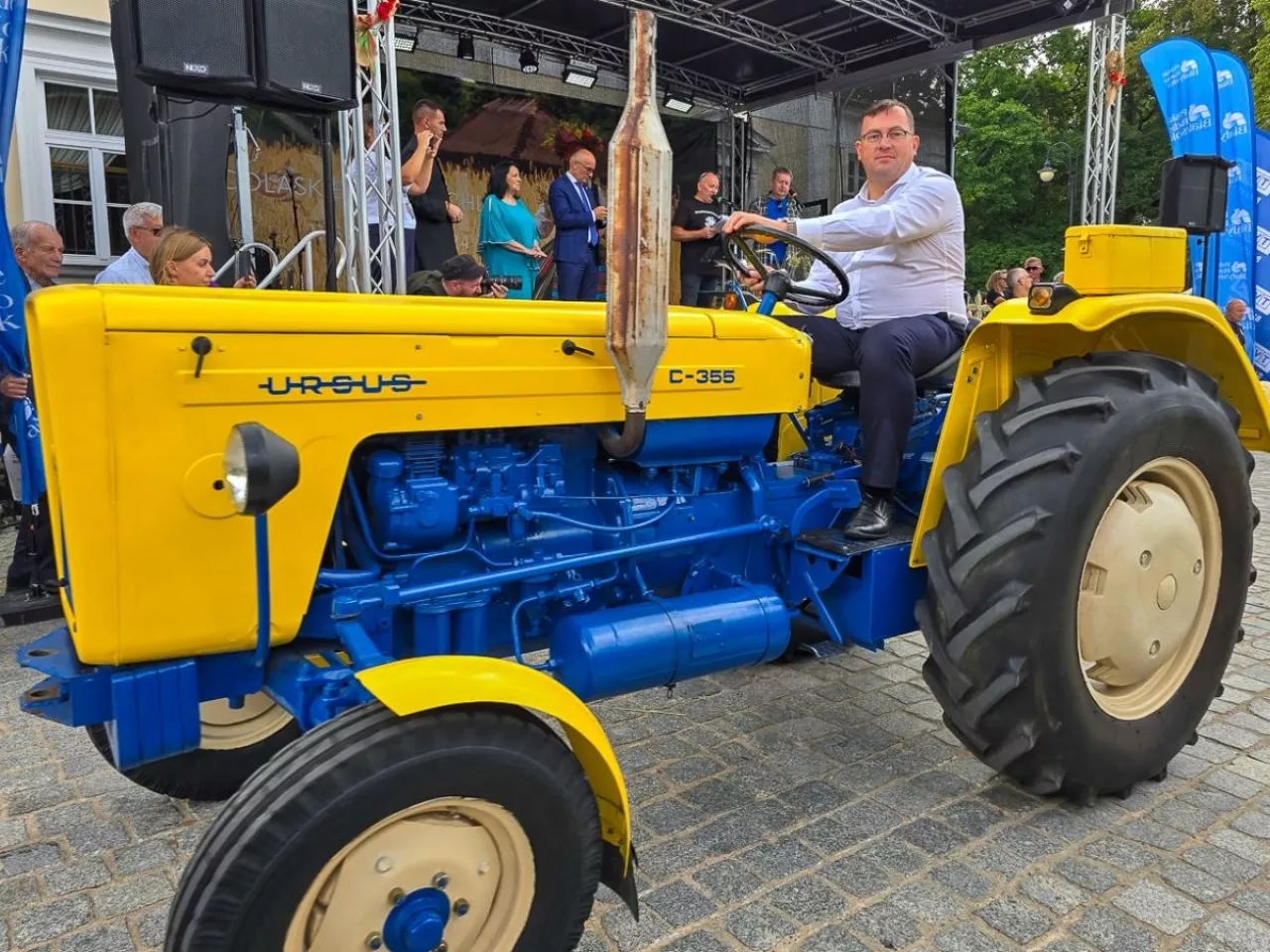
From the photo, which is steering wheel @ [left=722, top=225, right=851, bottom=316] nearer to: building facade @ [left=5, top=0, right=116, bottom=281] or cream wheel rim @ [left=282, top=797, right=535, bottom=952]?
cream wheel rim @ [left=282, top=797, right=535, bottom=952]

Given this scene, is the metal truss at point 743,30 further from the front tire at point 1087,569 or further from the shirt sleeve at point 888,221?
the front tire at point 1087,569

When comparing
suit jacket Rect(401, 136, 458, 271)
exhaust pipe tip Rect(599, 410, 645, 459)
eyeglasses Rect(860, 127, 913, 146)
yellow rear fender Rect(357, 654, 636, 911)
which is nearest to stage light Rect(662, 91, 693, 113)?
suit jacket Rect(401, 136, 458, 271)

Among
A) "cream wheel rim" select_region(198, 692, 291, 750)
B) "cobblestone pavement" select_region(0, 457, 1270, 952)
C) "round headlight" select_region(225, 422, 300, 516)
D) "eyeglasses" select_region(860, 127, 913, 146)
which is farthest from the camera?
"eyeglasses" select_region(860, 127, 913, 146)

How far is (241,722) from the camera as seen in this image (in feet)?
9.38

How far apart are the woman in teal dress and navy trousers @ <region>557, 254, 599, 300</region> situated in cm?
49

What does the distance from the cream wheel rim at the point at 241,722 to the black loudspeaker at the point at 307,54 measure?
3.91m

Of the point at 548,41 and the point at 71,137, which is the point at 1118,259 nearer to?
the point at 71,137

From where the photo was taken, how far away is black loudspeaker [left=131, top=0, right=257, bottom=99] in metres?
5.05

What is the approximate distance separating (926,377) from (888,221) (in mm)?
498

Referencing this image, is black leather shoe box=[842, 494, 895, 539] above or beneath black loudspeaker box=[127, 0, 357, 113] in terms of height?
beneath

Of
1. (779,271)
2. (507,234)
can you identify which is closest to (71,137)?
(507,234)

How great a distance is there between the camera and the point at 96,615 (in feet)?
6.22

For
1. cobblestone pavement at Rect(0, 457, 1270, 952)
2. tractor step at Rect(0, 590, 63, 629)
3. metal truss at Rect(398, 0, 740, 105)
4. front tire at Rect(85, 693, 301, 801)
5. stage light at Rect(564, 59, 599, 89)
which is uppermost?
metal truss at Rect(398, 0, 740, 105)

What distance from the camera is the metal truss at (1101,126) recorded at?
995cm
